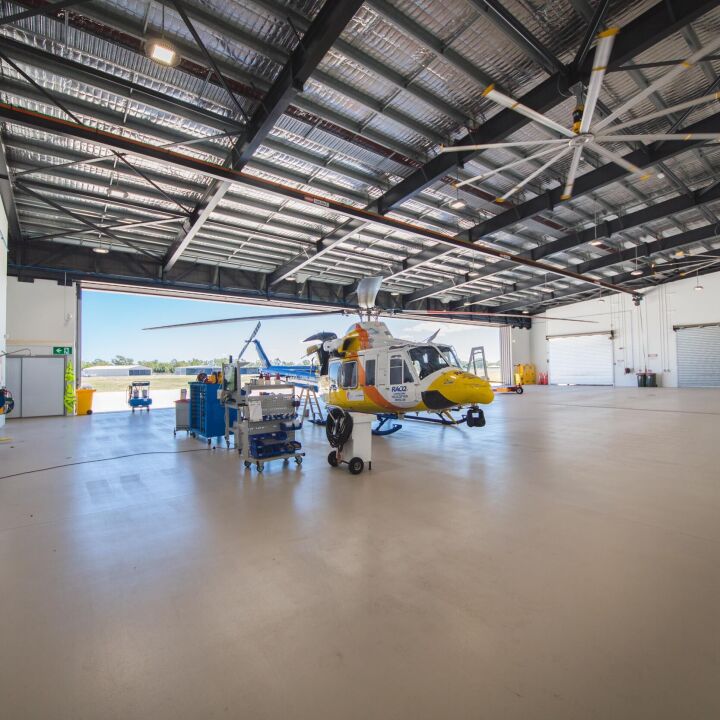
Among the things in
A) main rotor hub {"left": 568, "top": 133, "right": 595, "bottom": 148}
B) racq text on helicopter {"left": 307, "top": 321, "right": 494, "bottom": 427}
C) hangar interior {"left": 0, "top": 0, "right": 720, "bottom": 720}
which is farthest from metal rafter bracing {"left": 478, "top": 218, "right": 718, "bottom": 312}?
racq text on helicopter {"left": 307, "top": 321, "right": 494, "bottom": 427}

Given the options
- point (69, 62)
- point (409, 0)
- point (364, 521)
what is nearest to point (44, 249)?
point (69, 62)

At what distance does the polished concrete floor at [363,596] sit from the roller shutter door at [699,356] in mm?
18405

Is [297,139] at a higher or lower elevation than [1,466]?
higher

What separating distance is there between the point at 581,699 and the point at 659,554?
164 cm

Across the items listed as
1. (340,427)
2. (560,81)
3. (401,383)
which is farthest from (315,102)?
(340,427)

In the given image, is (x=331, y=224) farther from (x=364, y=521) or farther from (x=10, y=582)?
(x=10, y=582)

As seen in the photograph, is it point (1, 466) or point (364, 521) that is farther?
point (1, 466)

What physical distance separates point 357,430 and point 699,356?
850 inches

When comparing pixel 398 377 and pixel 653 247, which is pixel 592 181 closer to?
pixel 398 377

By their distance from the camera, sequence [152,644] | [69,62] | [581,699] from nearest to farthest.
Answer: [581,699], [152,644], [69,62]

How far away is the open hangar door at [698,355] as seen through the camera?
17.7m

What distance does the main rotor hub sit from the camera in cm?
468

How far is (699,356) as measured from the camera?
18172 mm

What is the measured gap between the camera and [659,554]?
256 cm
